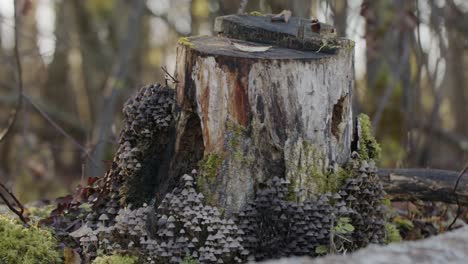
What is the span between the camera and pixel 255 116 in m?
3.60

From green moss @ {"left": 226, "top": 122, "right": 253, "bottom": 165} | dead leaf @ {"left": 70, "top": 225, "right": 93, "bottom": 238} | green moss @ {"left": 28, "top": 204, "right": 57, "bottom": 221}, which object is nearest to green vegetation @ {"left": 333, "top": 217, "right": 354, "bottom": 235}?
green moss @ {"left": 226, "top": 122, "right": 253, "bottom": 165}

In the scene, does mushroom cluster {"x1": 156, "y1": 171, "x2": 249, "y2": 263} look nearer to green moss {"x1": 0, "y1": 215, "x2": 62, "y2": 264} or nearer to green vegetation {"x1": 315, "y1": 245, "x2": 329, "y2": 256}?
green vegetation {"x1": 315, "y1": 245, "x2": 329, "y2": 256}

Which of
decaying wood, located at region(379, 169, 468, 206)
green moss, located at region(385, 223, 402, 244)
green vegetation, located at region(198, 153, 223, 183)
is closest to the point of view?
green vegetation, located at region(198, 153, 223, 183)

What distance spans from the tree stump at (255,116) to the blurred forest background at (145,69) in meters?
2.63

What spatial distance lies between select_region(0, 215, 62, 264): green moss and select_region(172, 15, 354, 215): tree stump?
0.83 meters

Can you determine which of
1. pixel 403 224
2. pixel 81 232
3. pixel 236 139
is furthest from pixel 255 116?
pixel 403 224

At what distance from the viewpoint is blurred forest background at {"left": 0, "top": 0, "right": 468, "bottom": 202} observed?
8.19 metres

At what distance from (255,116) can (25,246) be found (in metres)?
1.43

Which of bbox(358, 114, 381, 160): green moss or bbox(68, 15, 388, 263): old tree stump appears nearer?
bbox(68, 15, 388, 263): old tree stump

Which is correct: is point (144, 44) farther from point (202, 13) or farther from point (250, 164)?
point (250, 164)

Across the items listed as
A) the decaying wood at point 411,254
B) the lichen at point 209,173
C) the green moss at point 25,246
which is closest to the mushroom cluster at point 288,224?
the lichen at point 209,173

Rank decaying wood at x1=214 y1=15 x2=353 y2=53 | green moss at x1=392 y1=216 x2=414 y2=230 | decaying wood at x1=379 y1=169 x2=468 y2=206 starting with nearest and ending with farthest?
decaying wood at x1=214 y1=15 x2=353 y2=53, decaying wood at x1=379 y1=169 x2=468 y2=206, green moss at x1=392 y1=216 x2=414 y2=230

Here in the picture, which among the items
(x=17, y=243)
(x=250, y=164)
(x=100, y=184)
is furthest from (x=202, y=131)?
(x=17, y=243)

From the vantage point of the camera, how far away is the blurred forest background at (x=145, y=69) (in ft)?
26.9
